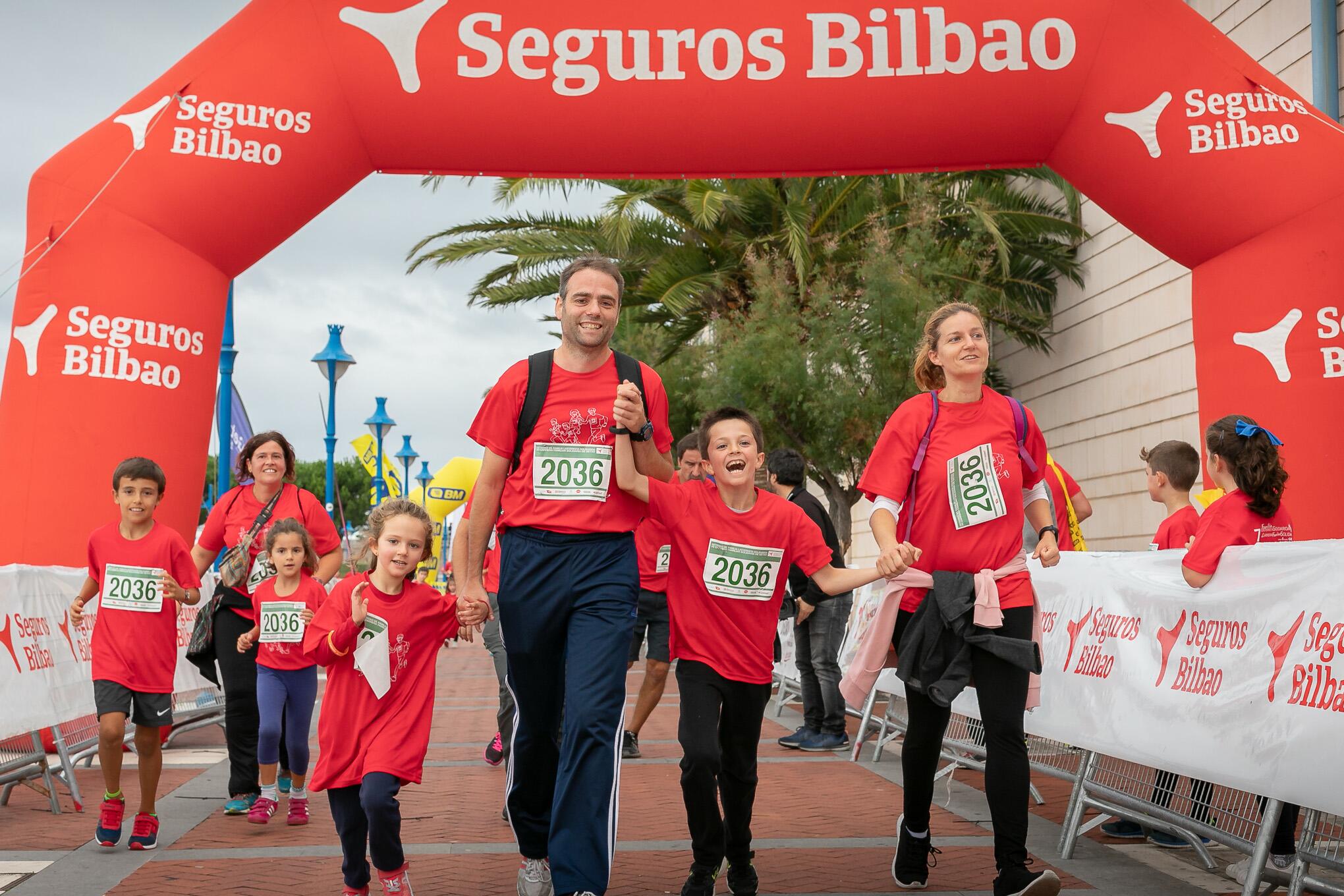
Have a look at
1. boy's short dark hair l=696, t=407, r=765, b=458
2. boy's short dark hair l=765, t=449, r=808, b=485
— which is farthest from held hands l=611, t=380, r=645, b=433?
boy's short dark hair l=765, t=449, r=808, b=485

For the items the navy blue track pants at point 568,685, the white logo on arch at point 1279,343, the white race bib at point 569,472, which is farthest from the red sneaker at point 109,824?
the white logo on arch at point 1279,343

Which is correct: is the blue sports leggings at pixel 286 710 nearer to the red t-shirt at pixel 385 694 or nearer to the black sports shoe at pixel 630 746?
the red t-shirt at pixel 385 694

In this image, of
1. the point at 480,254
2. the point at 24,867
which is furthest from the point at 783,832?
the point at 480,254

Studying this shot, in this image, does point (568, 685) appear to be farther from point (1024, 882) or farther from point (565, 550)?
point (1024, 882)

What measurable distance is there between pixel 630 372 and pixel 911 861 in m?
2.04

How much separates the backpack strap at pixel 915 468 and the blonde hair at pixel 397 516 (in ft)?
5.68

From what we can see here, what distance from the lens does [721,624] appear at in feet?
16.0

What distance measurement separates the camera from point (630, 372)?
4.69 metres

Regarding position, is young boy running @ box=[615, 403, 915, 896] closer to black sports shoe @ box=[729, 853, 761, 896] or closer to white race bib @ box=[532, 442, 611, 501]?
black sports shoe @ box=[729, 853, 761, 896]

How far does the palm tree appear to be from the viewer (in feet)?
57.8

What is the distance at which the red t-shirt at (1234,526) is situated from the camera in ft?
17.0

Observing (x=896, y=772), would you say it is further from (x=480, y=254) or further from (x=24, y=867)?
(x=480, y=254)

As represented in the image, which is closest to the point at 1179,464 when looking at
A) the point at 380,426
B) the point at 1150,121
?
the point at 1150,121

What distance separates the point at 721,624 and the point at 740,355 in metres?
13.3
